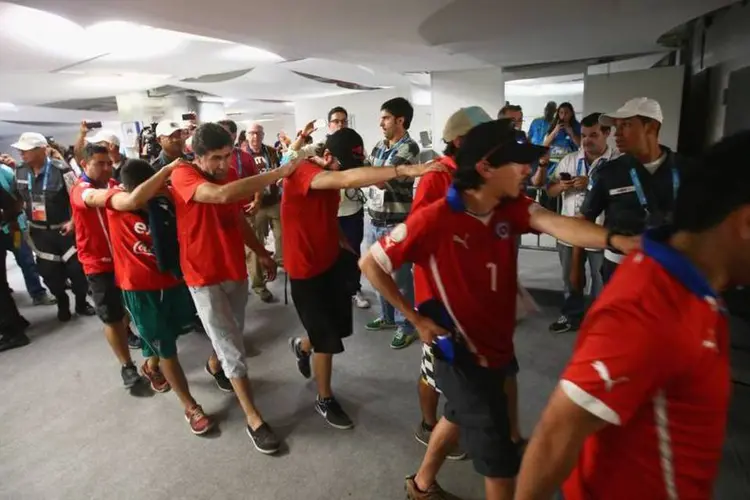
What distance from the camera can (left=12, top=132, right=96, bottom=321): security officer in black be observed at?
3.94 m

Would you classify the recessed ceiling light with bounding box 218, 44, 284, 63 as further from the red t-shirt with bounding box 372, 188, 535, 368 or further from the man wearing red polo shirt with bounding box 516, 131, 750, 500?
the man wearing red polo shirt with bounding box 516, 131, 750, 500

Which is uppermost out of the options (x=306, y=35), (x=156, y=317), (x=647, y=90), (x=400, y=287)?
(x=306, y=35)

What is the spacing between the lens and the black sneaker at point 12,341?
372 centimetres

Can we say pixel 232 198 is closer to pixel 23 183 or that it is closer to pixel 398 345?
pixel 398 345

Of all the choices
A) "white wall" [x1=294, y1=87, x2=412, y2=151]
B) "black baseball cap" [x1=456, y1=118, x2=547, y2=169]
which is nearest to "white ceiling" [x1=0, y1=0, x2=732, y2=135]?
"black baseball cap" [x1=456, y1=118, x2=547, y2=169]

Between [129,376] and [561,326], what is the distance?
10.0 ft

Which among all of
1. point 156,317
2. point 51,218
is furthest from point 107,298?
point 51,218

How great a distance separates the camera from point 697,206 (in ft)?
2.39

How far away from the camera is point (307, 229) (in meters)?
2.28

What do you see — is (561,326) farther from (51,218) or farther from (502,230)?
(51,218)

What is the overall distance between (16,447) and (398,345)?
2.30 metres

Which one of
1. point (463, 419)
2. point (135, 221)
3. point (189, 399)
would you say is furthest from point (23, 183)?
point (463, 419)

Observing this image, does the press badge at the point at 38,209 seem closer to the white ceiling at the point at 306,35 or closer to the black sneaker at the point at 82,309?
the black sneaker at the point at 82,309

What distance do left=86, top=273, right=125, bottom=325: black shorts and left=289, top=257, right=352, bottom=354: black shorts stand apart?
1.35 meters
